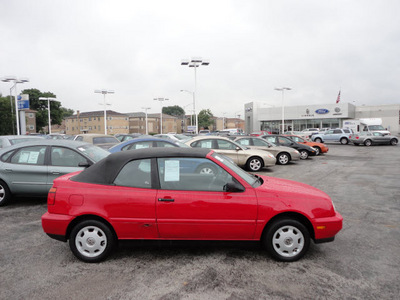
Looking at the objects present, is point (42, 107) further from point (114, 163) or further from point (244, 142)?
point (114, 163)

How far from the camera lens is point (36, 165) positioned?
20.2 feet

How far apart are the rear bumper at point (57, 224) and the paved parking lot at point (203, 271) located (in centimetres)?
41

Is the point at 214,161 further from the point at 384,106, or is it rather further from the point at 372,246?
the point at 384,106

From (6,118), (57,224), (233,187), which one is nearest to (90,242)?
(57,224)

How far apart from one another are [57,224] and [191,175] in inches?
72.9

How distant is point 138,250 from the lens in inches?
159

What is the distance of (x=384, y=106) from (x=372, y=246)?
65316mm

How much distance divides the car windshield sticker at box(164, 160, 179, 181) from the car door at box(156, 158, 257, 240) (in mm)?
27

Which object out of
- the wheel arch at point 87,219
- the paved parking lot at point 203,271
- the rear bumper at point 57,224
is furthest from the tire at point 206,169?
the rear bumper at point 57,224

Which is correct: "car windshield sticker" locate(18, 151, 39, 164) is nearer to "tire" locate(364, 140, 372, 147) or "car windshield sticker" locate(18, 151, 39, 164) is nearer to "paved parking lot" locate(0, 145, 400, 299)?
"paved parking lot" locate(0, 145, 400, 299)

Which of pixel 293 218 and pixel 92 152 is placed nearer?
pixel 293 218

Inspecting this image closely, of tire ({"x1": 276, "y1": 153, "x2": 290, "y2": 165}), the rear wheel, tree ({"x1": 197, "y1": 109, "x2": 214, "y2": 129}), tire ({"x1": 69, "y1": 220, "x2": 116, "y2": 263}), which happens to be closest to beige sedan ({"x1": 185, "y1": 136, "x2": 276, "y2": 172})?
tire ({"x1": 276, "y1": 153, "x2": 290, "y2": 165})

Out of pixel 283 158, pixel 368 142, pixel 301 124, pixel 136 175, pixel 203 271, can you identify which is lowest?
pixel 203 271

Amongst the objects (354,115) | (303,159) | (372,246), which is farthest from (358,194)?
(354,115)
